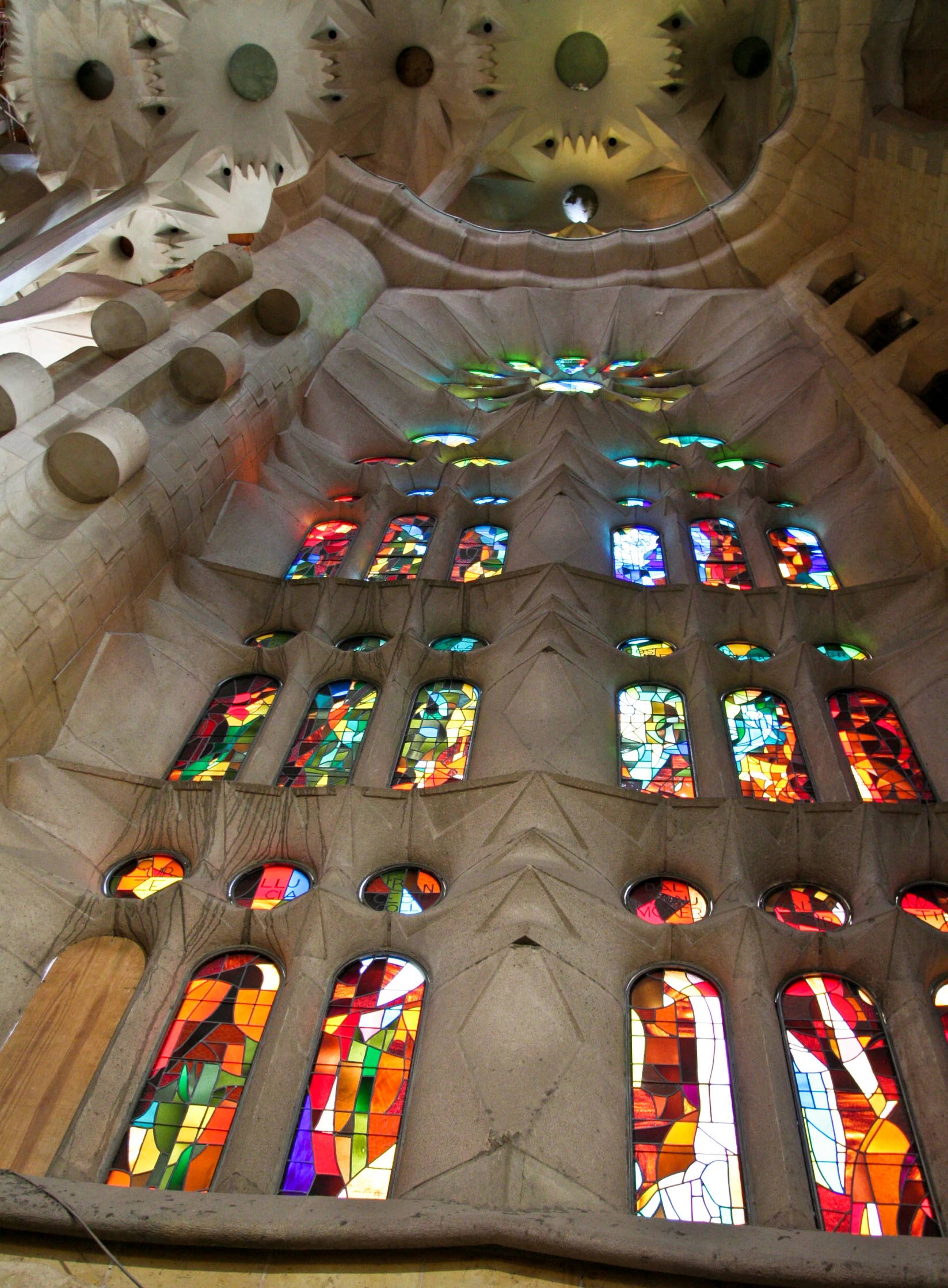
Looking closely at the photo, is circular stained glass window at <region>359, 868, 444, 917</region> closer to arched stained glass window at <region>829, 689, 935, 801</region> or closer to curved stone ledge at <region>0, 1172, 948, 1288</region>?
curved stone ledge at <region>0, 1172, 948, 1288</region>

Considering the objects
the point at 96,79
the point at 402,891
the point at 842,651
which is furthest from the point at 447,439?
the point at 96,79

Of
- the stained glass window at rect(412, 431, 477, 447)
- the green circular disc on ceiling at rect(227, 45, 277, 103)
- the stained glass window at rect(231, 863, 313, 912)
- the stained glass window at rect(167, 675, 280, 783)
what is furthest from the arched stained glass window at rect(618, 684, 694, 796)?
the green circular disc on ceiling at rect(227, 45, 277, 103)

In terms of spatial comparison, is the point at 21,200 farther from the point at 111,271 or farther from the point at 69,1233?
the point at 69,1233

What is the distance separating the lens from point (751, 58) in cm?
1895

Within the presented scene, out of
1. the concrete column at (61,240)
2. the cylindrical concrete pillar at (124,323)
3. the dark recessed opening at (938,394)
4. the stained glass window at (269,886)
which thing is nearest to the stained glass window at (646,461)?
the dark recessed opening at (938,394)

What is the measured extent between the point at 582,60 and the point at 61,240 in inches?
355

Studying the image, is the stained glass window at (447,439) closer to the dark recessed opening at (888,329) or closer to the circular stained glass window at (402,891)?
the dark recessed opening at (888,329)

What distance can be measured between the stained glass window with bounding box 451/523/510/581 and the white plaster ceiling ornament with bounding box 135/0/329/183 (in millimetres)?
10002

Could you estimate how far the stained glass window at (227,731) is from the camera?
891cm

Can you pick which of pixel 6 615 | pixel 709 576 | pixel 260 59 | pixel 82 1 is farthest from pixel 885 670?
pixel 82 1

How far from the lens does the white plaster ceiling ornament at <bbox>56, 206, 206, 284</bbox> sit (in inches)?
774

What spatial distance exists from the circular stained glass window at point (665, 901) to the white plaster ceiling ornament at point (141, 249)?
1616cm

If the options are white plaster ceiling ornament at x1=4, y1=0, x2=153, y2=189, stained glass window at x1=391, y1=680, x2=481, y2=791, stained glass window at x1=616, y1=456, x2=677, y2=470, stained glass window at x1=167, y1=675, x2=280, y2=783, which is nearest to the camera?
stained glass window at x1=391, y1=680, x2=481, y2=791

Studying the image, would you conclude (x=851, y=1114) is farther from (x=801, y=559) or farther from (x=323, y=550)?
(x=323, y=550)
